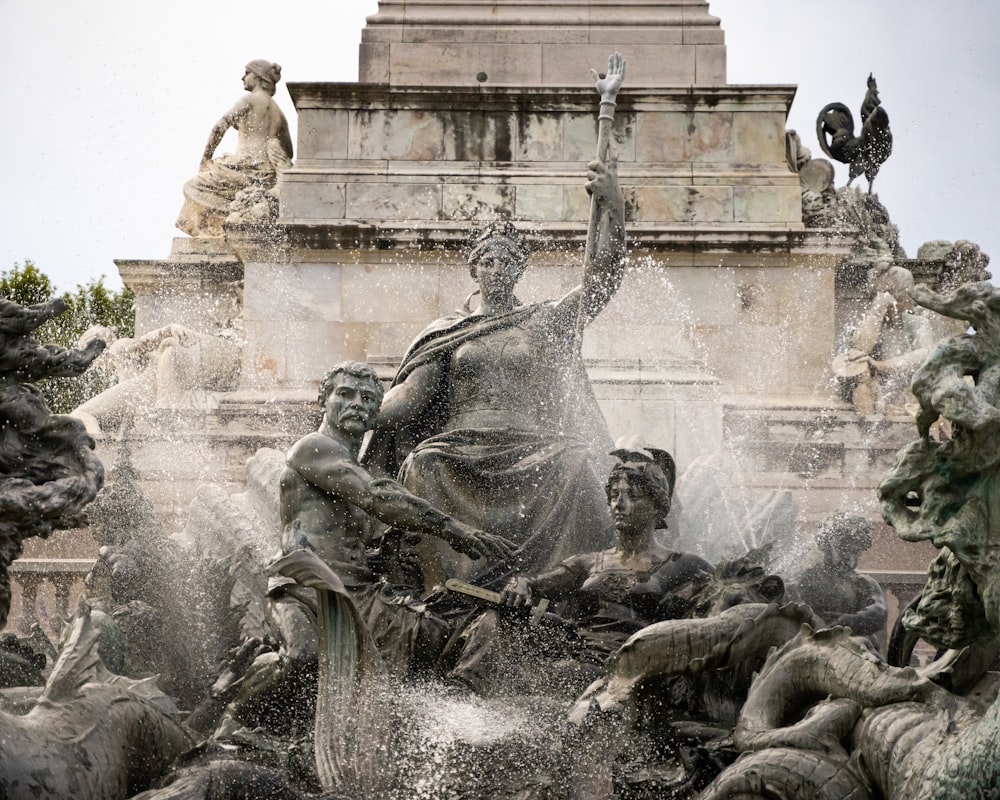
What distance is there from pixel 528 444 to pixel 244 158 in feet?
23.5

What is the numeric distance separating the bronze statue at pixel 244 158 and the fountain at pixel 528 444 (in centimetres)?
6

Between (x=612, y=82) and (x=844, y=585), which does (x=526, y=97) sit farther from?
(x=844, y=585)

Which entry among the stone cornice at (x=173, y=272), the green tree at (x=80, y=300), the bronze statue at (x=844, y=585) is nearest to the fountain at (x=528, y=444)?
the stone cornice at (x=173, y=272)

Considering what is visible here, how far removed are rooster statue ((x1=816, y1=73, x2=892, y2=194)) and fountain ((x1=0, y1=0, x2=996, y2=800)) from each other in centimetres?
11

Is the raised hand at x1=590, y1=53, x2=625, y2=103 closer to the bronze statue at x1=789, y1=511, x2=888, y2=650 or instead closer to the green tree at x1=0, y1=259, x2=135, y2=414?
the bronze statue at x1=789, y1=511, x2=888, y2=650

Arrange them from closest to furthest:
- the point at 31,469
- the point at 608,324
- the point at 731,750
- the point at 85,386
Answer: the point at 31,469
the point at 731,750
the point at 608,324
the point at 85,386

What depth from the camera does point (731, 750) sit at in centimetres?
856

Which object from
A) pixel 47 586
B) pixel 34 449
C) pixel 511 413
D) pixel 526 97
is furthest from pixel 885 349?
pixel 34 449

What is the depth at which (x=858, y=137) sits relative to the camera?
717 inches

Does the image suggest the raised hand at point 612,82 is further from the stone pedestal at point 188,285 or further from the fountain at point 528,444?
the stone pedestal at point 188,285

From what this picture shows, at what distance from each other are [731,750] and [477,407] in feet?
11.7

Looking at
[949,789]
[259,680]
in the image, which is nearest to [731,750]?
Answer: [949,789]

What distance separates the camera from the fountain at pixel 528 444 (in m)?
8.34

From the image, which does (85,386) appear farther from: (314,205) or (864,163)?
(864,163)
